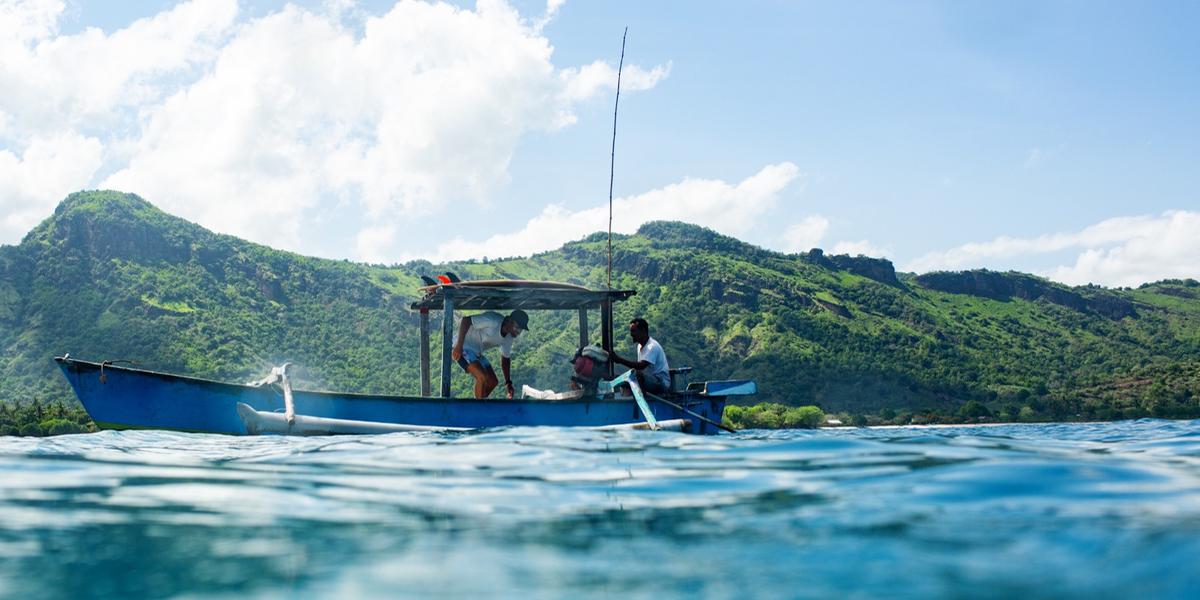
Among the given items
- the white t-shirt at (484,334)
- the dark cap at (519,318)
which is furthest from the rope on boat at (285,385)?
the dark cap at (519,318)

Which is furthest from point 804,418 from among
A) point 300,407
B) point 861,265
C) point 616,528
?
point 861,265

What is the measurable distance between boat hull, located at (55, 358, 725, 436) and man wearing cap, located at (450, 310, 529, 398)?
1406 mm

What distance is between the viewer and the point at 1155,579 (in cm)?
285

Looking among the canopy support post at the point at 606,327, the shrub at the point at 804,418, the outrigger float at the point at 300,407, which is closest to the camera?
the outrigger float at the point at 300,407

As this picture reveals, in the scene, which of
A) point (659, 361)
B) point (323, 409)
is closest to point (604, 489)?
point (323, 409)

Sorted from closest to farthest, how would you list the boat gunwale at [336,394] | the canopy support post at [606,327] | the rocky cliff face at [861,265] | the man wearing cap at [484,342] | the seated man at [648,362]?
the boat gunwale at [336,394], the seated man at [648,362], the man wearing cap at [484,342], the canopy support post at [606,327], the rocky cliff face at [861,265]

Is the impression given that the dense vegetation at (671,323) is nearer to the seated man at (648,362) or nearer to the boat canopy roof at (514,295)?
the boat canopy roof at (514,295)

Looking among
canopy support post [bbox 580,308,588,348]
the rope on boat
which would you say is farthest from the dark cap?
the rope on boat

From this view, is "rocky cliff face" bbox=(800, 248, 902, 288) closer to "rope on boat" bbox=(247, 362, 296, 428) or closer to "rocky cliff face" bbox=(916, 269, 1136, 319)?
"rocky cliff face" bbox=(916, 269, 1136, 319)

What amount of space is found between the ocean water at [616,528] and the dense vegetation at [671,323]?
157ft

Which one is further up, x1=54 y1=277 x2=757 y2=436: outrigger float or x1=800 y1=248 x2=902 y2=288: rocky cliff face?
x1=800 y1=248 x2=902 y2=288: rocky cliff face

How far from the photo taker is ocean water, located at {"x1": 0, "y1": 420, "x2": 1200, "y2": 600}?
3.01m

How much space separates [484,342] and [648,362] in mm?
2486

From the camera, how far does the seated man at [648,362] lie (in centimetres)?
1166
